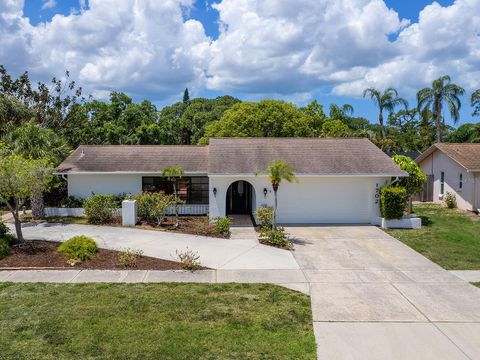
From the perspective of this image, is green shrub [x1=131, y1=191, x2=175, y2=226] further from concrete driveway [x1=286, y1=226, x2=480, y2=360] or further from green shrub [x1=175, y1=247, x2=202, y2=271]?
concrete driveway [x1=286, y1=226, x2=480, y2=360]

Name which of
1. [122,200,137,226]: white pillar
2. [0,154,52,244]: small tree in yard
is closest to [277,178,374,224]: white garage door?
[122,200,137,226]: white pillar

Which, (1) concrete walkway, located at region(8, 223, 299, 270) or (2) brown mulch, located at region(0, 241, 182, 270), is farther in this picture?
(1) concrete walkway, located at region(8, 223, 299, 270)

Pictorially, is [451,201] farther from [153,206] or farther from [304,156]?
[153,206]

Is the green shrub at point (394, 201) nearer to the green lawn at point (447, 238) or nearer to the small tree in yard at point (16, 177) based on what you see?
the green lawn at point (447, 238)

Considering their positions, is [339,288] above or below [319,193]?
below

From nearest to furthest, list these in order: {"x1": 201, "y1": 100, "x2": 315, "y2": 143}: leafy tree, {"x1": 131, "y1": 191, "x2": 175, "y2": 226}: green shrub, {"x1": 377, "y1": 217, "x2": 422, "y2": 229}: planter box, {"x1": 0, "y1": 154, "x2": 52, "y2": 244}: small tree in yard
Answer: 1. {"x1": 0, "y1": 154, "x2": 52, "y2": 244}: small tree in yard
2. {"x1": 131, "y1": 191, "x2": 175, "y2": 226}: green shrub
3. {"x1": 377, "y1": 217, "x2": 422, "y2": 229}: planter box
4. {"x1": 201, "y1": 100, "x2": 315, "y2": 143}: leafy tree

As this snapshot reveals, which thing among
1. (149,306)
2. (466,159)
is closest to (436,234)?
(466,159)

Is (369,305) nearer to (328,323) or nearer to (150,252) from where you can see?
(328,323)

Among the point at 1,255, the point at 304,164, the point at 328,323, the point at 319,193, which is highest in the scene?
the point at 304,164

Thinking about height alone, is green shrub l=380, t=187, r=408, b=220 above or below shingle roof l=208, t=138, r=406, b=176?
below
